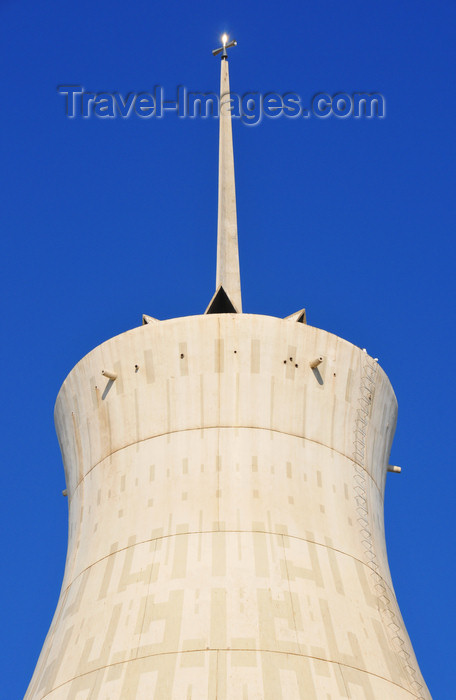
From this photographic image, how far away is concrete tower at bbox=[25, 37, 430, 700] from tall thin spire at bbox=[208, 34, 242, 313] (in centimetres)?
354

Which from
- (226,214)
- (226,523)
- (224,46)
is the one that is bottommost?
(226,523)

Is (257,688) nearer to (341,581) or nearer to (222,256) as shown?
(341,581)

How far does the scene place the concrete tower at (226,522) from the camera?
1822 cm

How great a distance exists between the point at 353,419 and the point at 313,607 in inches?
187

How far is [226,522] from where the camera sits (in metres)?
19.9

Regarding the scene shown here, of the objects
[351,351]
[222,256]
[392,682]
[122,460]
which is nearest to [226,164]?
[222,256]

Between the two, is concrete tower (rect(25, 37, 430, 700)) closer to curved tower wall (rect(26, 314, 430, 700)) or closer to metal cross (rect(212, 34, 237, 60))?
curved tower wall (rect(26, 314, 430, 700))

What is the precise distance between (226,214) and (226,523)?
1201cm

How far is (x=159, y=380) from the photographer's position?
21688 mm

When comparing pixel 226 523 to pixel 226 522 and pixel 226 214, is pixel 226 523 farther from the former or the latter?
pixel 226 214

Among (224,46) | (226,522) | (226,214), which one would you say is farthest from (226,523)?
(224,46)

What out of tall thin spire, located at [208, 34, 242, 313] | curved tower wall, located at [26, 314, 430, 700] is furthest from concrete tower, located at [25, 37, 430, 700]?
tall thin spire, located at [208, 34, 242, 313]

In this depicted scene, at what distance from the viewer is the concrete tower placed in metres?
18.2

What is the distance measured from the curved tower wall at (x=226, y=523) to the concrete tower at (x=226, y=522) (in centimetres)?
3
